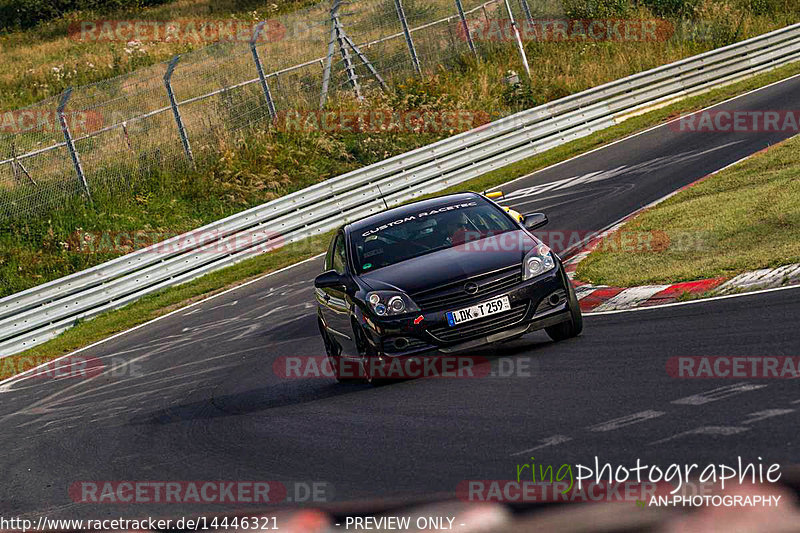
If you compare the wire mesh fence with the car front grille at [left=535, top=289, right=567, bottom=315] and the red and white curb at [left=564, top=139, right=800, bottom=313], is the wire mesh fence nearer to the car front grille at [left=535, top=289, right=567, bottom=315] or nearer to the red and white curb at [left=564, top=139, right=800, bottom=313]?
the red and white curb at [left=564, top=139, right=800, bottom=313]

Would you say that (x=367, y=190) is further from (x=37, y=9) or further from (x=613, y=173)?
(x=37, y=9)

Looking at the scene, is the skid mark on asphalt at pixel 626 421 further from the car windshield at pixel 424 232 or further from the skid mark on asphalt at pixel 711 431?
the car windshield at pixel 424 232

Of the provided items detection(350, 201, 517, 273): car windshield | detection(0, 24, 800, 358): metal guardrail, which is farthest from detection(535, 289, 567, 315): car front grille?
detection(0, 24, 800, 358): metal guardrail

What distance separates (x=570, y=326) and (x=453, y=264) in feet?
3.94

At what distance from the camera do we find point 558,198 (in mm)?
19891

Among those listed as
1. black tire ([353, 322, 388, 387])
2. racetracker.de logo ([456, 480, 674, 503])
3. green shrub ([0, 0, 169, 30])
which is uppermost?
green shrub ([0, 0, 169, 30])

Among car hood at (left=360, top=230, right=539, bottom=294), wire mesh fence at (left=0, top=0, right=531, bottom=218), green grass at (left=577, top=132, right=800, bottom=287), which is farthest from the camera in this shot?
wire mesh fence at (left=0, top=0, right=531, bottom=218)

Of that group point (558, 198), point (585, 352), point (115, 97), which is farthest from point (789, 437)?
point (115, 97)

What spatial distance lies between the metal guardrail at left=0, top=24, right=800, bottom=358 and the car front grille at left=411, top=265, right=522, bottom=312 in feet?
43.2

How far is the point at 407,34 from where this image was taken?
103 ft

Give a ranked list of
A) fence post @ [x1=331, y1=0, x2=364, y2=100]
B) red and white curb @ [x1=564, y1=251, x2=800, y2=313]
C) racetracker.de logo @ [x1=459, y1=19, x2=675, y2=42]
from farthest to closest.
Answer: racetracker.de logo @ [x1=459, y1=19, x2=675, y2=42]
fence post @ [x1=331, y1=0, x2=364, y2=100]
red and white curb @ [x1=564, y1=251, x2=800, y2=313]

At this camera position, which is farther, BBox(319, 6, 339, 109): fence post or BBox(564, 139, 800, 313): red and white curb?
BBox(319, 6, 339, 109): fence post

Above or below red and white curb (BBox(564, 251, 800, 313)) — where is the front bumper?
above

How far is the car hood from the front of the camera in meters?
8.77
